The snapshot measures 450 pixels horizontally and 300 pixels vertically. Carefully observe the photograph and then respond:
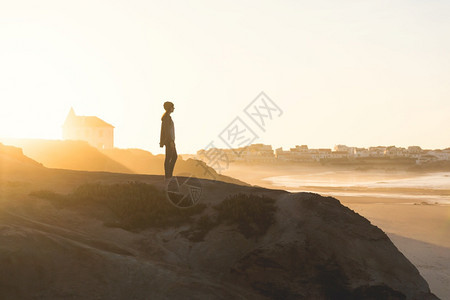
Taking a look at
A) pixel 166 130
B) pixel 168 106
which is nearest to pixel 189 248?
pixel 166 130

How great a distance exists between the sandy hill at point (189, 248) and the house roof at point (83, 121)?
7720 centimetres

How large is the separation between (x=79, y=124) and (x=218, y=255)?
84.2 m

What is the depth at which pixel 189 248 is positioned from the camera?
10.1m

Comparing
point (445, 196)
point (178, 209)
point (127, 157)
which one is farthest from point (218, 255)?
point (127, 157)

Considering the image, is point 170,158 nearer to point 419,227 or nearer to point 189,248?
point 189,248

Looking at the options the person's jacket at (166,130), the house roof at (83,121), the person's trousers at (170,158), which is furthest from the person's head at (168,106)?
the house roof at (83,121)

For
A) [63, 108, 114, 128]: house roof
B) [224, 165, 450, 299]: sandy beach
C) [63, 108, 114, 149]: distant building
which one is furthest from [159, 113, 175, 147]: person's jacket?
[63, 108, 114, 128]: house roof

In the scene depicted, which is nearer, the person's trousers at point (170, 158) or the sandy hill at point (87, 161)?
the person's trousers at point (170, 158)

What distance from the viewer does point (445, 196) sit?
4522cm

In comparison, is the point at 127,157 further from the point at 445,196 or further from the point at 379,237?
the point at 379,237

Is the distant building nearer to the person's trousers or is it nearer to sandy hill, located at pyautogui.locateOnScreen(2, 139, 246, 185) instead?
sandy hill, located at pyautogui.locateOnScreen(2, 139, 246, 185)

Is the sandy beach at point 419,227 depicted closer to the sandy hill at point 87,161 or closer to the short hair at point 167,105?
the short hair at point 167,105

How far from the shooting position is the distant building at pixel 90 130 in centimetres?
8638

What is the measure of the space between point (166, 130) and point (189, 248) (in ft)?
16.7
